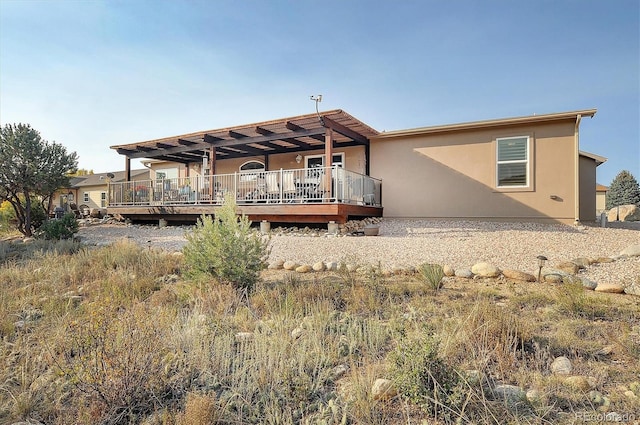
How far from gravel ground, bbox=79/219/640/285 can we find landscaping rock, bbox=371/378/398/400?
8.98 feet

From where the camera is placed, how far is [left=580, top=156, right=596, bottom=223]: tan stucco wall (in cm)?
1110

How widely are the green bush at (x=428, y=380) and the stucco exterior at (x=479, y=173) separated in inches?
379

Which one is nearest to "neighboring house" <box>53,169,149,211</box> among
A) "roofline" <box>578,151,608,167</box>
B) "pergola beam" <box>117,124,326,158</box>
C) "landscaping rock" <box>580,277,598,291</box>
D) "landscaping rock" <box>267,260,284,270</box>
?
"pergola beam" <box>117,124,326,158</box>

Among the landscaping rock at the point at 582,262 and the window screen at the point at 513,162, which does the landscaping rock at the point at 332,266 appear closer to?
the landscaping rock at the point at 582,262

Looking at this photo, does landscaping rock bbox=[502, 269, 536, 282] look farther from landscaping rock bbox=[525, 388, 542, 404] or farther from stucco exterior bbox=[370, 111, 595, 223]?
stucco exterior bbox=[370, 111, 595, 223]

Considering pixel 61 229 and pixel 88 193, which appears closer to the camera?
→ pixel 61 229

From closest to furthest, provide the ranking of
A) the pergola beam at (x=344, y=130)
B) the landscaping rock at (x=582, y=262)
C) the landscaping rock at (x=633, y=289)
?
the landscaping rock at (x=633, y=289)
the landscaping rock at (x=582, y=262)
the pergola beam at (x=344, y=130)

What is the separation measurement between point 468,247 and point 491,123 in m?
5.35

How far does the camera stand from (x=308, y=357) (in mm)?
2379

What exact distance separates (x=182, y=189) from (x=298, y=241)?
652 cm

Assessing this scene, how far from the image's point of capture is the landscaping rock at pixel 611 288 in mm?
4023

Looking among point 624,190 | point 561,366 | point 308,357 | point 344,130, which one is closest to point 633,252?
point 561,366

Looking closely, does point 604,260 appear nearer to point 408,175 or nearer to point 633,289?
point 633,289

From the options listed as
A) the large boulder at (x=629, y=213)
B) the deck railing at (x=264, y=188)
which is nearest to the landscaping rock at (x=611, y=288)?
the deck railing at (x=264, y=188)
